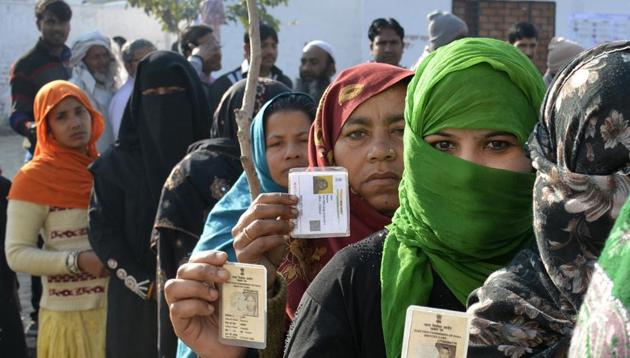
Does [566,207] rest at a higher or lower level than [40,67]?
lower

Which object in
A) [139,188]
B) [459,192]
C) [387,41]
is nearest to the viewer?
[459,192]

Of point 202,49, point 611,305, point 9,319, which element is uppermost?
point 202,49

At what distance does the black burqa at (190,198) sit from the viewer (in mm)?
4410

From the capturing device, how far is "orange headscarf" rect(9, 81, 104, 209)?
5414mm

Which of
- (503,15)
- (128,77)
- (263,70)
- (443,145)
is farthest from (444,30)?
(503,15)

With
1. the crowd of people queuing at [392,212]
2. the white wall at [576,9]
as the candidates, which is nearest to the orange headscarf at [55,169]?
the crowd of people queuing at [392,212]

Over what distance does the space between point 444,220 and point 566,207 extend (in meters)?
0.47

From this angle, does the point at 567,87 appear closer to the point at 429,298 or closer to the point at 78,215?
the point at 429,298

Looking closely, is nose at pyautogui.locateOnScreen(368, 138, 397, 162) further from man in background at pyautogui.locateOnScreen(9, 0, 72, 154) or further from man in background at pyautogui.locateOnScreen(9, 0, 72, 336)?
man in background at pyautogui.locateOnScreen(9, 0, 72, 154)

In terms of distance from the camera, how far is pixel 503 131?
230cm

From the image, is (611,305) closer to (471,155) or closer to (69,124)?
(471,155)

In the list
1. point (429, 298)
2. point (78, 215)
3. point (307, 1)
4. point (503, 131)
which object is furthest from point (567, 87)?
point (307, 1)

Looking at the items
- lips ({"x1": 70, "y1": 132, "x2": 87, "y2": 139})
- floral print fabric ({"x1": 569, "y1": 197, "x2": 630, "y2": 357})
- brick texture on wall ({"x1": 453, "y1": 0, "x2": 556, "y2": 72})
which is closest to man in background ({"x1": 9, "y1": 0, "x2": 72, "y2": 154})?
lips ({"x1": 70, "y1": 132, "x2": 87, "y2": 139})

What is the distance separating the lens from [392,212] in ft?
9.38
